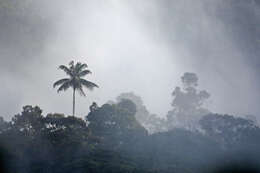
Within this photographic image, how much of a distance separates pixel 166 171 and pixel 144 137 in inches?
881

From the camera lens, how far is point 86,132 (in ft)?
Result: 359

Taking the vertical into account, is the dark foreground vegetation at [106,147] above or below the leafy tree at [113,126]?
below

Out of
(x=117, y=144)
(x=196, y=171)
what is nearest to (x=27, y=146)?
(x=117, y=144)

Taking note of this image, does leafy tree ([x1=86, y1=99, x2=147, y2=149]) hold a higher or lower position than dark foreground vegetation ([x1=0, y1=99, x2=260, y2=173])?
higher

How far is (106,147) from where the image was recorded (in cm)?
11088

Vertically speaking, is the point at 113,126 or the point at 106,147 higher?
the point at 113,126

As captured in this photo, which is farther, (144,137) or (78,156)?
(144,137)

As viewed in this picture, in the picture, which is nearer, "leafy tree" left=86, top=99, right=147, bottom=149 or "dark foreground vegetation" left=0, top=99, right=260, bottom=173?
"dark foreground vegetation" left=0, top=99, right=260, bottom=173

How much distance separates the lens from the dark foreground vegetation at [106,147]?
95875mm

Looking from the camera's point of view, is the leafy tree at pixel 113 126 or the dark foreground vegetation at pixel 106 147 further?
the leafy tree at pixel 113 126

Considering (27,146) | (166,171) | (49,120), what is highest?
(49,120)

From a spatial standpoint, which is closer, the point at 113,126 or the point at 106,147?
the point at 106,147

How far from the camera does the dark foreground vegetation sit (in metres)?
95.9

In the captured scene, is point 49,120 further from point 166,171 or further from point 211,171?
point 211,171
